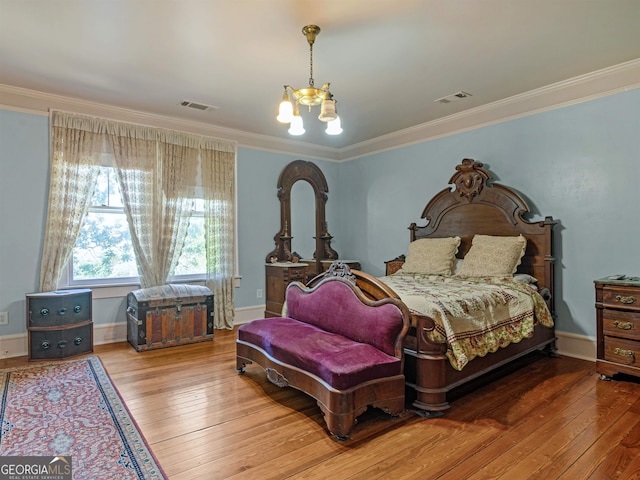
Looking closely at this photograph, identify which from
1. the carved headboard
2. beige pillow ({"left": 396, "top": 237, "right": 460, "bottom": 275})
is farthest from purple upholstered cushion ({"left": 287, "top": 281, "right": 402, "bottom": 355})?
the carved headboard

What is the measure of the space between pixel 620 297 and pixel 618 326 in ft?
0.77

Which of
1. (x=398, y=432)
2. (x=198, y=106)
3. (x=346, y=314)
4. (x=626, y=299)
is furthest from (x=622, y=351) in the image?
(x=198, y=106)

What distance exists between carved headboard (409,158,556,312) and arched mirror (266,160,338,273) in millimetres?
1614

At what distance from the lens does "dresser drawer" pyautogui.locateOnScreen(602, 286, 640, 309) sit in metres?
2.98

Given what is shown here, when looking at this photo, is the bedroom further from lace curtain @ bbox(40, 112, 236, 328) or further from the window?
the window

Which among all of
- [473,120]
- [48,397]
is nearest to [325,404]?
[48,397]

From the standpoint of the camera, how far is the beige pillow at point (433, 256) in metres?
4.27

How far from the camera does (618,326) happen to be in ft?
10.0

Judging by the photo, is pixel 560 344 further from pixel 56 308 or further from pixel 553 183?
pixel 56 308

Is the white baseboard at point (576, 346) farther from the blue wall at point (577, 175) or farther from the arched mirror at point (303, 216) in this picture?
the arched mirror at point (303, 216)

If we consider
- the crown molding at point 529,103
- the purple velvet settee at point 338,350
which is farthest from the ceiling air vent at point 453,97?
the purple velvet settee at point 338,350

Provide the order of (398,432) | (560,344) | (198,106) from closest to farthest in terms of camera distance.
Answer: (398,432)
(560,344)
(198,106)

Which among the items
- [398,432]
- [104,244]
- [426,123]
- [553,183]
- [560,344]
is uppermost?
[426,123]

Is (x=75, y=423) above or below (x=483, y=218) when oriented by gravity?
below
